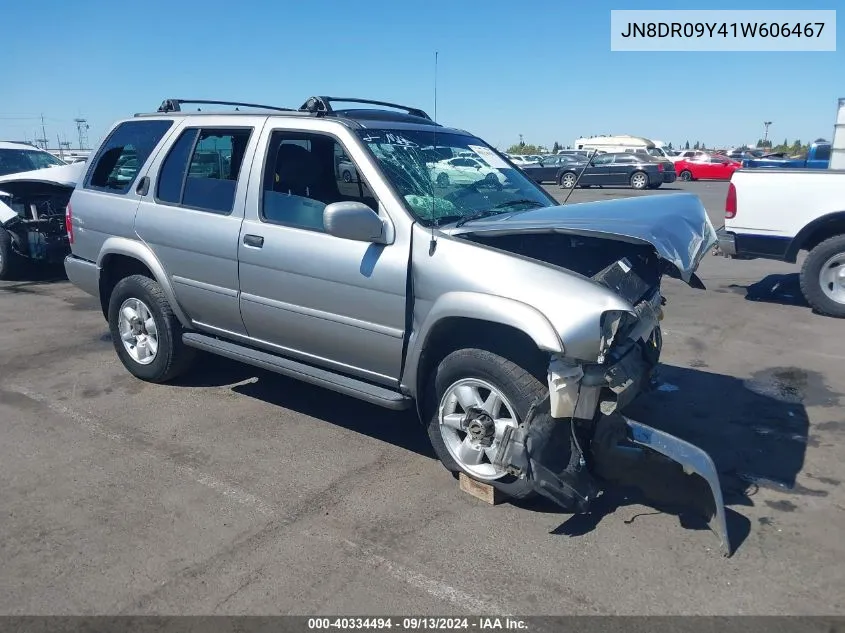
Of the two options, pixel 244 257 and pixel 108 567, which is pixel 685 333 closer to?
pixel 244 257

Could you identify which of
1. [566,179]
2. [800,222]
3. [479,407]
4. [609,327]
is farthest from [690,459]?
[566,179]

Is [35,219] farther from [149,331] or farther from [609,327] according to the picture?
[609,327]

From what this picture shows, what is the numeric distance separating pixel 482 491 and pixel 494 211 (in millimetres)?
1745

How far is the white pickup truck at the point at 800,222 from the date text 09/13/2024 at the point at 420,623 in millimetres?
6605

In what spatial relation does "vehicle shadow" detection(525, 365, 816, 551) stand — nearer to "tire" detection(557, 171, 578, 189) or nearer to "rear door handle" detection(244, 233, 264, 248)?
"rear door handle" detection(244, 233, 264, 248)

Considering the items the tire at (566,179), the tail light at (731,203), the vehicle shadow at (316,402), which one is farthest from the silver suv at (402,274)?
the tire at (566,179)

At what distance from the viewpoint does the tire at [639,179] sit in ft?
91.7

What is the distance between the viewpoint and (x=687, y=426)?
15.8ft

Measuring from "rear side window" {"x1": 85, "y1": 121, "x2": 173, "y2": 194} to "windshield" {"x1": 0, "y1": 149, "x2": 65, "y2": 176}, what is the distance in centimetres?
680

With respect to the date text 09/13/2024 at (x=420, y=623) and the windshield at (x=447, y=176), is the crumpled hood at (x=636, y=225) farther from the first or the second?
the date text 09/13/2024 at (x=420, y=623)

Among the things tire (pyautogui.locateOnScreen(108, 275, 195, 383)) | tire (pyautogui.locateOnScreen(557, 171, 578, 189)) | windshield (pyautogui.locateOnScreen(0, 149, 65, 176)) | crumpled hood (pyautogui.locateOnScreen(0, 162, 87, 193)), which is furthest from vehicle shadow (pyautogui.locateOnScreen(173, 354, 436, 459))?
tire (pyautogui.locateOnScreen(557, 171, 578, 189))


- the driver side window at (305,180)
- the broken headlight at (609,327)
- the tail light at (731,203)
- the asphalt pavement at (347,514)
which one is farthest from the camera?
the tail light at (731,203)

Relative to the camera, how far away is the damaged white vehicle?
9500mm

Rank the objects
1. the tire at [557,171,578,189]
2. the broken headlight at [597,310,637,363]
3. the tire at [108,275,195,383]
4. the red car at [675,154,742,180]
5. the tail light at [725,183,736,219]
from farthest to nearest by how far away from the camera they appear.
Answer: the red car at [675,154,742,180]
the tire at [557,171,578,189]
the tail light at [725,183,736,219]
the tire at [108,275,195,383]
the broken headlight at [597,310,637,363]
